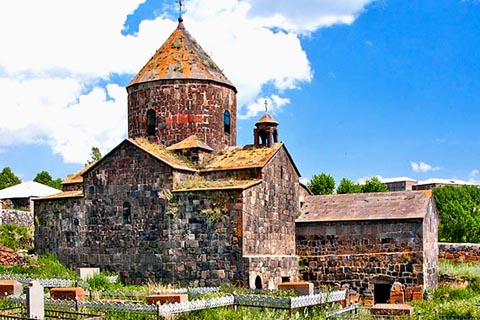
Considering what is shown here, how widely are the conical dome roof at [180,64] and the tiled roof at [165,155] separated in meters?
2.60

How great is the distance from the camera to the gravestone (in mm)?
12891

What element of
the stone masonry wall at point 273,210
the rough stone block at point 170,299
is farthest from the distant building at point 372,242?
the rough stone block at point 170,299

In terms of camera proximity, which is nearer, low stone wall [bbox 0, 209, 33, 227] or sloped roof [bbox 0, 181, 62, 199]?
low stone wall [bbox 0, 209, 33, 227]

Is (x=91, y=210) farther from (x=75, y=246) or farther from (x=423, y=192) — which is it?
(x=423, y=192)

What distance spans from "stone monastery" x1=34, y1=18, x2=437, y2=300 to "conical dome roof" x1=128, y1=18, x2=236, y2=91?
2.1 inches

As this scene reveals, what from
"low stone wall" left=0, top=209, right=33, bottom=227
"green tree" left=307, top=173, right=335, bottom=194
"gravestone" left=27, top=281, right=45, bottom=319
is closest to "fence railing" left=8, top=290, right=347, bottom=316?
"gravestone" left=27, top=281, right=45, bottom=319

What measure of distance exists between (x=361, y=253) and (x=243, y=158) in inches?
206

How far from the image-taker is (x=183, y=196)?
880 inches

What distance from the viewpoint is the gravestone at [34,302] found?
12891mm

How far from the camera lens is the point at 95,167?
79.3 ft

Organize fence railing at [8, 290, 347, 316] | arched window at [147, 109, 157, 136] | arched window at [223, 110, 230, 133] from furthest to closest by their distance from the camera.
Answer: arched window at [223, 110, 230, 133], arched window at [147, 109, 157, 136], fence railing at [8, 290, 347, 316]

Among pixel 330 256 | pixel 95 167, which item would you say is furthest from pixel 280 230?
pixel 95 167

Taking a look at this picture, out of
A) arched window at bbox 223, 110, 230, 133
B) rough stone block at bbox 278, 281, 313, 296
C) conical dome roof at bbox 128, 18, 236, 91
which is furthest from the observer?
arched window at bbox 223, 110, 230, 133

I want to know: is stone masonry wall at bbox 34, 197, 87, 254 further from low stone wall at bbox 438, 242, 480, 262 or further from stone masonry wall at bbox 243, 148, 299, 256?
low stone wall at bbox 438, 242, 480, 262
